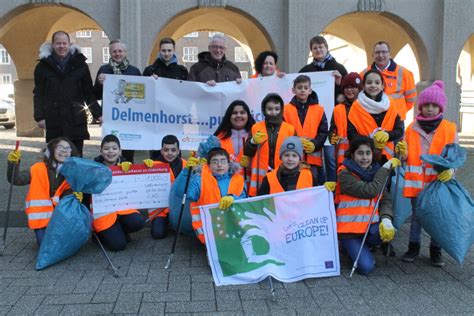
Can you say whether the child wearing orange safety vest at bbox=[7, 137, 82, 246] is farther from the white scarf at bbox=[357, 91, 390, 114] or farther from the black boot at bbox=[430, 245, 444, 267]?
the black boot at bbox=[430, 245, 444, 267]

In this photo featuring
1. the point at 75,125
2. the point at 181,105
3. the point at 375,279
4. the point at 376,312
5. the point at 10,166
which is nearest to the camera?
the point at 376,312

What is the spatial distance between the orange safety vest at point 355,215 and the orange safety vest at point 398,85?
1938 millimetres

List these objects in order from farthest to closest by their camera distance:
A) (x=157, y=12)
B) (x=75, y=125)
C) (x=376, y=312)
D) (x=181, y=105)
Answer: (x=157, y=12) < (x=181, y=105) < (x=75, y=125) < (x=376, y=312)

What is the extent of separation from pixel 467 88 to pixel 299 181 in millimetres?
18406

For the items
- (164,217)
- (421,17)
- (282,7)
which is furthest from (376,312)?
(421,17)

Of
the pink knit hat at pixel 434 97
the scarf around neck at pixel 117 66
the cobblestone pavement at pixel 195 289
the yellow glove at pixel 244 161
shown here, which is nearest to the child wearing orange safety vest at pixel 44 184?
the cobblestone pavement at pixel 195 289

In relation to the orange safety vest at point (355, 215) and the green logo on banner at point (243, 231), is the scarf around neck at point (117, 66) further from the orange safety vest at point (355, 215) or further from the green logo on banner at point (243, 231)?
the orange safety vest at point (355, 215)

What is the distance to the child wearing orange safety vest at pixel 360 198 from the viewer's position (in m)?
4.51

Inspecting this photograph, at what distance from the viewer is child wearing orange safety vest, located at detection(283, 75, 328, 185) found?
17.5ft

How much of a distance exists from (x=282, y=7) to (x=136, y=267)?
31.7 feet

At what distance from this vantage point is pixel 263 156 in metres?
5.20

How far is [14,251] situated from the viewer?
5.13 metres

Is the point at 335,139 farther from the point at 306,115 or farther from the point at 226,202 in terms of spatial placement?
the point at 226,202

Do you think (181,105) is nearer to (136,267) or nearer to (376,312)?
(136,267)
